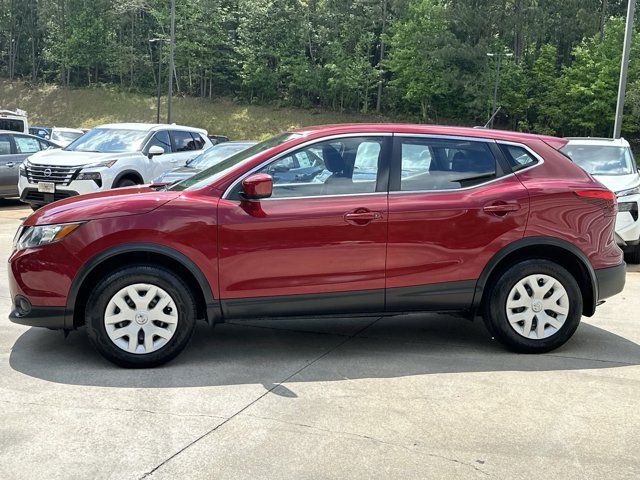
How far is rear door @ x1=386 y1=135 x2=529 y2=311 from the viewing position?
4.97 m

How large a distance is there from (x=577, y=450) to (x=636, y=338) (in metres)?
2.57

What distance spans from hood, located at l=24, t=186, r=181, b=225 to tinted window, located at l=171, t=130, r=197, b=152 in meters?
9.02

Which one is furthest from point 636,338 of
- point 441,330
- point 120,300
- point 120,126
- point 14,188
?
point 14,188

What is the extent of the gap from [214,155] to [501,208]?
8.18m

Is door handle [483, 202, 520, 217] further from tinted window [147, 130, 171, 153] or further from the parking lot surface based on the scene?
tinted window [147, 130, 171, 153]

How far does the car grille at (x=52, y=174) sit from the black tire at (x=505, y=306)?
27.7 feet

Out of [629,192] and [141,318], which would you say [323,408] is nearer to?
[141,318]

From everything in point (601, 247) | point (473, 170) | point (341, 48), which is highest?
point (341, 48)

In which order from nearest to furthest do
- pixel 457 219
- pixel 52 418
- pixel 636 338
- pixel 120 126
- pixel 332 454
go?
pixel 332 454 → pixel 52 418 → pixel 457 219 → pixel 636 338 → pixel 120 126

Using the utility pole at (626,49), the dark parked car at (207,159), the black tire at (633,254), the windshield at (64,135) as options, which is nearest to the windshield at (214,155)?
the dark parked car at (207,159)

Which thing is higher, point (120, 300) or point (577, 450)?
point (120, 300)

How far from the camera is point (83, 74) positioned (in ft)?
246

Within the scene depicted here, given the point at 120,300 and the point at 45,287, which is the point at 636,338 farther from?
the point at 45,287

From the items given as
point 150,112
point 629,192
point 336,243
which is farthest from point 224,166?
point 150,112
